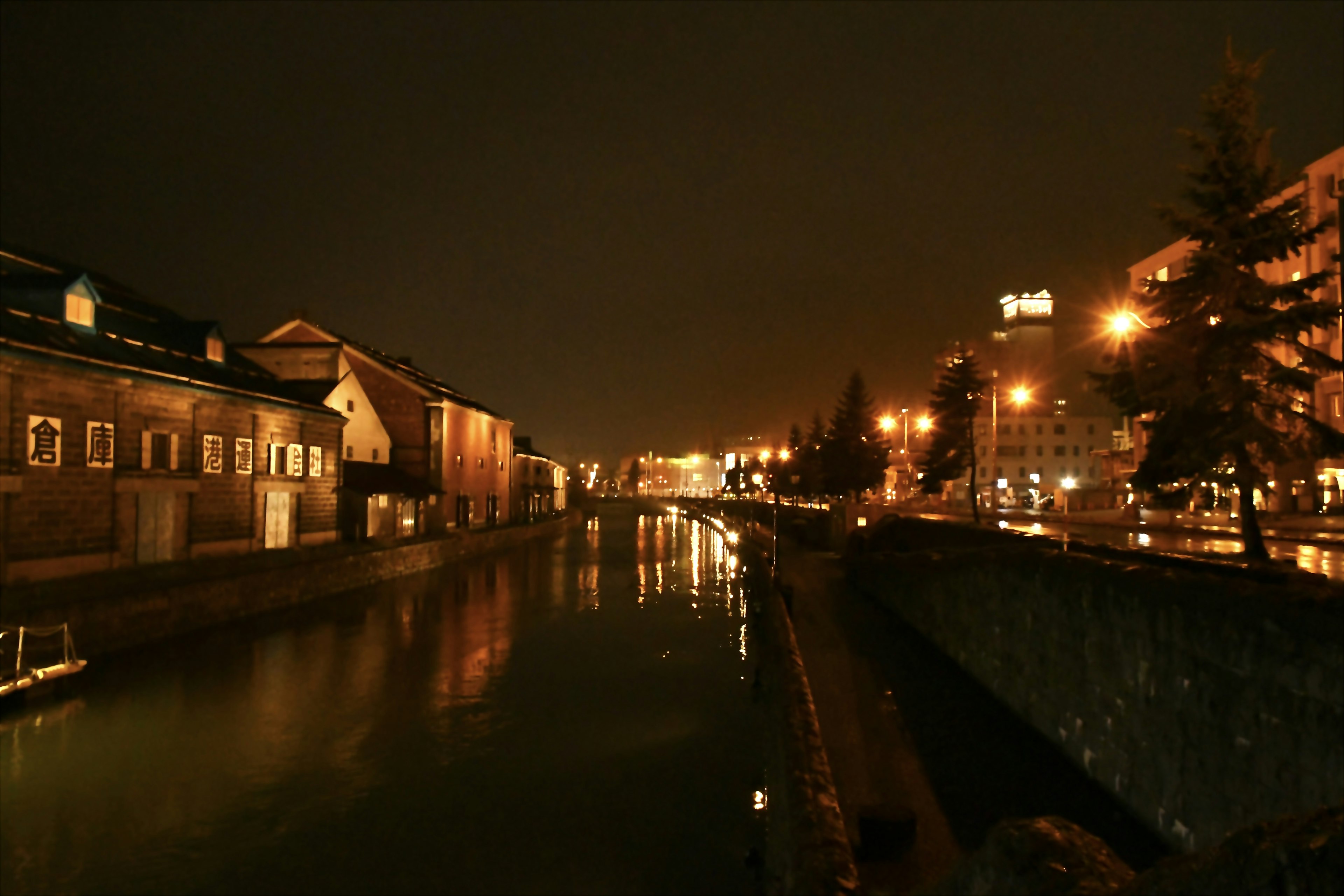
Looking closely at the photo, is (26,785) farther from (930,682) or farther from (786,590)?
(786,590)

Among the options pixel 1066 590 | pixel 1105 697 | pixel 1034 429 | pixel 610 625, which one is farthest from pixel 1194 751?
pixel 1034 429

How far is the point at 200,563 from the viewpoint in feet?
76.7

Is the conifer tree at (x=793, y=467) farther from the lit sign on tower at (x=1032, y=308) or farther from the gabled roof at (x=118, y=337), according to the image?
the lit sign on tower at (x=1032, y=308)

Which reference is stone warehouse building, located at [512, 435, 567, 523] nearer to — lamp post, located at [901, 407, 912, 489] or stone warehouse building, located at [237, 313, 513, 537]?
stone warehouse building, located at [237, 313, 513, 537]

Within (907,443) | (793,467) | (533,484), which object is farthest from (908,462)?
(533,484)

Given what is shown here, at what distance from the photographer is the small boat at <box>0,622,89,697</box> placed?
45.5ft

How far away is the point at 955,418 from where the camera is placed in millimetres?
40688

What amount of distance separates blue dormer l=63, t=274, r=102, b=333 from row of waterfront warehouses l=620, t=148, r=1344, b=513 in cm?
2321

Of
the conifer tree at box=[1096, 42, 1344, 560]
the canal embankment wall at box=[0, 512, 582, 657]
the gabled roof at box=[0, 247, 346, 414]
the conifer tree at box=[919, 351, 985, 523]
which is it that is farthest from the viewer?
the conifer tree at box=[919, 351, 985, 523]

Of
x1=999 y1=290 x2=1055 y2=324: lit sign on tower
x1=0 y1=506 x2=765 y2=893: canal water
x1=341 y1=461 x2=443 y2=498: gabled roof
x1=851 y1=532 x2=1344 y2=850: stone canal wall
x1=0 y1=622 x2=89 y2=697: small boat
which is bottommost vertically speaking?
x1=0 y1=506 x2=765 y2=893: canal water

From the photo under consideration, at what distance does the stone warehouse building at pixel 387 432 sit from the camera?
120ft

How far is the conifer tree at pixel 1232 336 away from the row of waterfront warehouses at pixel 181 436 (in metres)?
20.8

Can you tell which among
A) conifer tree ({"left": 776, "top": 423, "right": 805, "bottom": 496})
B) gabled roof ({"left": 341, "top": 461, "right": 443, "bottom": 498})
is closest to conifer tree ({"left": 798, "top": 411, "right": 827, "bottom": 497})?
conifer tree ({"left": 776, "top": 423, "right": 805, "bottom": 496})

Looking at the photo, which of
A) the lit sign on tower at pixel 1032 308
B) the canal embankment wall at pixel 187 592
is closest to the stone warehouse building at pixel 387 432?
the canal embankment wall at pixel 187 592
